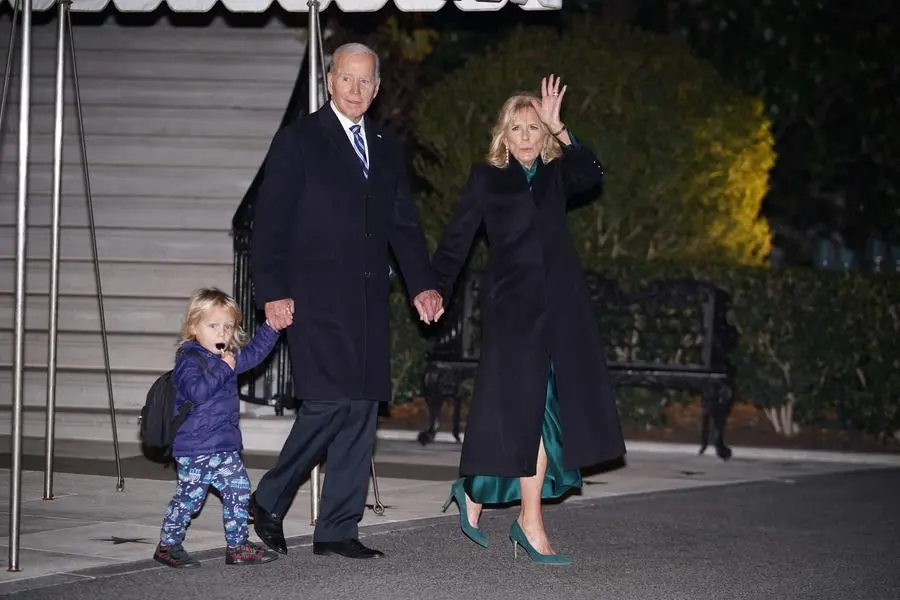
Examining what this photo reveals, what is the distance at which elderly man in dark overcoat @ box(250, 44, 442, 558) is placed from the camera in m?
6.90

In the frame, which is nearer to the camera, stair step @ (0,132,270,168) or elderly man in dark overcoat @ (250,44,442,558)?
elderly man in dark overcoat @ (250,44,442,558)

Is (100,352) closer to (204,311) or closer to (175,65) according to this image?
(175,65)

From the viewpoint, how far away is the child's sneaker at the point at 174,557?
668 centimetres

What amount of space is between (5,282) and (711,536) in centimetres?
656

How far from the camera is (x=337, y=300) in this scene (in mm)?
6922

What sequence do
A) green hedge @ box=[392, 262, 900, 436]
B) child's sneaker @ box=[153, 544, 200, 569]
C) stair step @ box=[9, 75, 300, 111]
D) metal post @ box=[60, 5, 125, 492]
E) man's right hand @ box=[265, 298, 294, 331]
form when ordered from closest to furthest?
child's sneaker @ box=[153, 544, 200, 569] < man's right hand @ box=[265, 298, 294, 331] < metal post @ box=[60, 5, 125, 492] < green hedge @ box=[392, 262, 900, 436] < stair step @ box=[9, 75, 300, 111]

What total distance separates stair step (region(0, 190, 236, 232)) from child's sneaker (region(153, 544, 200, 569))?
6266 millimetres

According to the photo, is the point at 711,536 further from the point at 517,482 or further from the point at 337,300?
the point at 337,300

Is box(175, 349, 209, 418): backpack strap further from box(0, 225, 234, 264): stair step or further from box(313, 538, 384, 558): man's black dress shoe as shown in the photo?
box(0, 225, 234, 264): stair step

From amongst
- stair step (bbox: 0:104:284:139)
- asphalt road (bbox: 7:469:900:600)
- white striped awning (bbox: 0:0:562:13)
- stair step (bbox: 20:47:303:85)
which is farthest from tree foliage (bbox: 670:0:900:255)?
white striped awning (bbox: 0:0:562:13)

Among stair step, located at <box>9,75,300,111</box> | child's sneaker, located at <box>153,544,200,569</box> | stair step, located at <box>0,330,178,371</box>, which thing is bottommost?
child's sneaker, located at <box>153,544,200,569</box>

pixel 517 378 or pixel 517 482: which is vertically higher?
pixel 517 378

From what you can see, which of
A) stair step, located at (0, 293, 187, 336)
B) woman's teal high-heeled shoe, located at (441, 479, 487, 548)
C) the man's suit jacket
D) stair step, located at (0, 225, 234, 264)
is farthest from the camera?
stair step, located at (0, 225, 234, 264)

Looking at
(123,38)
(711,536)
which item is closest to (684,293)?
(711,536)
